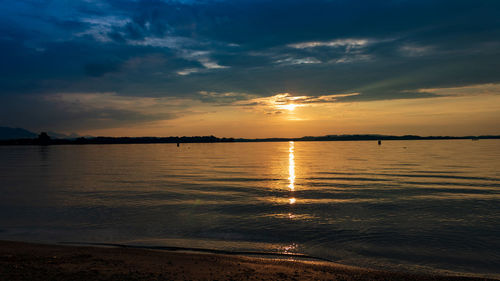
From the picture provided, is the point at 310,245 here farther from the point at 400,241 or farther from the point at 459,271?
the point at 459,271

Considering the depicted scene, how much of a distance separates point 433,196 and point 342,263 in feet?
54.9

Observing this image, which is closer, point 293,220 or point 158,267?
point 158,267

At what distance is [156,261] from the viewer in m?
10.2

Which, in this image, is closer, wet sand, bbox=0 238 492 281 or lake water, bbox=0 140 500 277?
wet sand, bbox=0 238 492 281

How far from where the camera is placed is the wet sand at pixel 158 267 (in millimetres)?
8672

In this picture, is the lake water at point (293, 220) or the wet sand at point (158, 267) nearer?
the wet sand at point (158, 267)

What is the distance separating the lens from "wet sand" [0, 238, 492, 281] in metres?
8.67

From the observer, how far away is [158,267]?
373 inches

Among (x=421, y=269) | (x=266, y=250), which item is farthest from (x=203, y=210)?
(x=421, y=269)

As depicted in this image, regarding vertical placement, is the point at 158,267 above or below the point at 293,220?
above

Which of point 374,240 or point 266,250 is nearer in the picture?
point 266,250

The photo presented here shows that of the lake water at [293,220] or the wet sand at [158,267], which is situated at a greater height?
the wet sand at [158,267]

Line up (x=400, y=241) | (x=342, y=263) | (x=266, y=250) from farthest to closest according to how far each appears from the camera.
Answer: (x=400, y=241), (x=266, y=250), (x=342, y=263)

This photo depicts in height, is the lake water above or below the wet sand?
below
